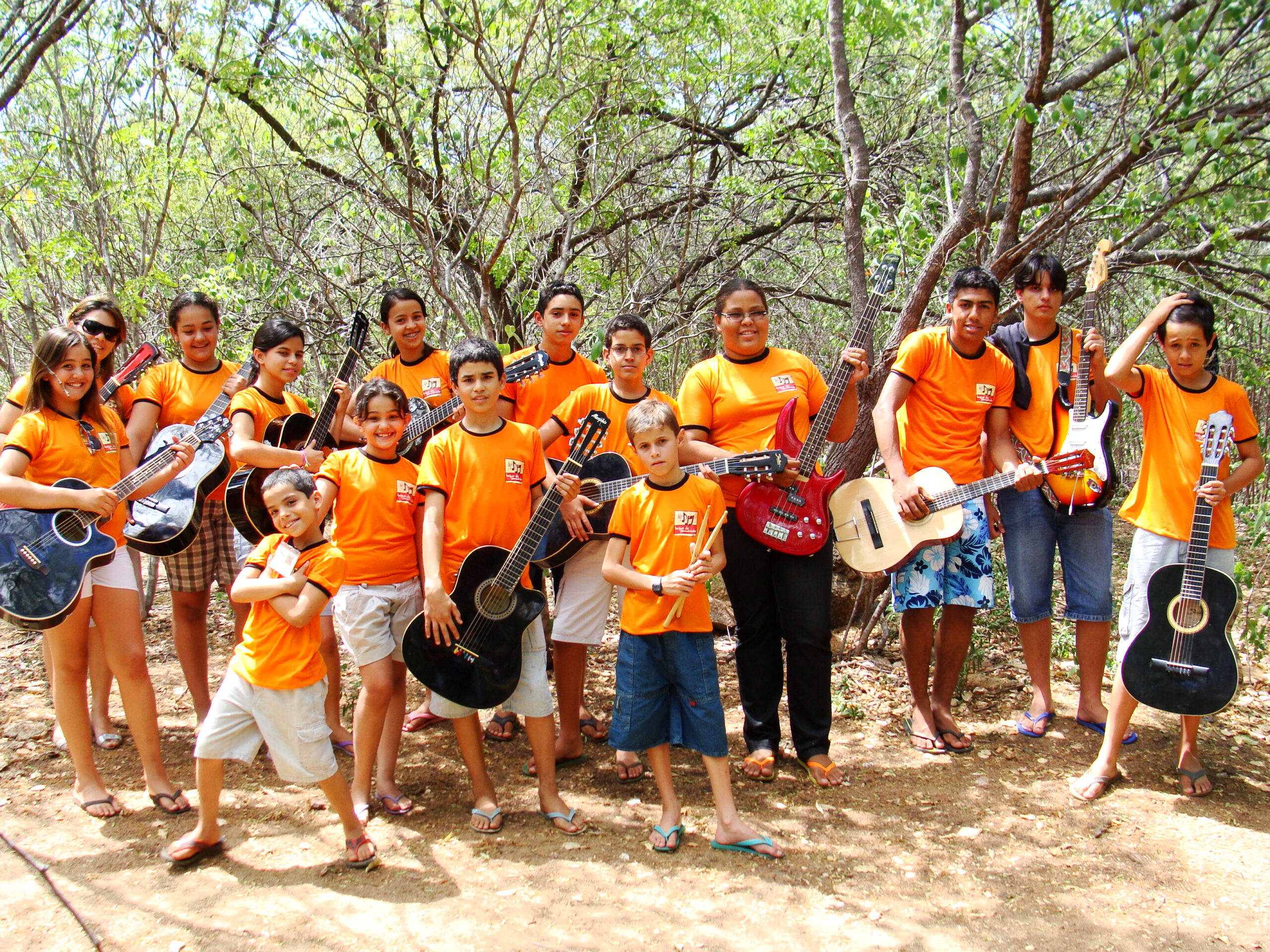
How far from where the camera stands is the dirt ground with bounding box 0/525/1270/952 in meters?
2.68

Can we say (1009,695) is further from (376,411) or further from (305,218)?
(305,218)

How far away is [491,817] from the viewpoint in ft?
10.9

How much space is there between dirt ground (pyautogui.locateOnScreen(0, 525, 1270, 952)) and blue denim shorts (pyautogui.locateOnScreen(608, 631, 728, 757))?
395mm

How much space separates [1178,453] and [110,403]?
4671 millimetres

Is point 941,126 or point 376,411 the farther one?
point 941,126

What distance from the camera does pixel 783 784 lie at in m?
3.71

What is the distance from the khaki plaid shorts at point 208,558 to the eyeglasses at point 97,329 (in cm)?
83

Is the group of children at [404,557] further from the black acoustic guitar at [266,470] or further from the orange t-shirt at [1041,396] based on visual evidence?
the orange t-shirt at [1041,396]

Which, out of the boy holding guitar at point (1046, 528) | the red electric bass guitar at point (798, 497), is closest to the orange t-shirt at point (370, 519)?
the red electric bass guitar at point (798, 497)

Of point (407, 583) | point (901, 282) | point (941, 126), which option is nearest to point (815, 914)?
point (407, 583)

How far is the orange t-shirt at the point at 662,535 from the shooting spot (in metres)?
3.21

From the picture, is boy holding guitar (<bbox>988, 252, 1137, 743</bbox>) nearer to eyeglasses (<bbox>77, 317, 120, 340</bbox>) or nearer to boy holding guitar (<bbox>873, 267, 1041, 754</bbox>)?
boy holding guitar (<bbox>873, 267, 1041, 754</bbox>)

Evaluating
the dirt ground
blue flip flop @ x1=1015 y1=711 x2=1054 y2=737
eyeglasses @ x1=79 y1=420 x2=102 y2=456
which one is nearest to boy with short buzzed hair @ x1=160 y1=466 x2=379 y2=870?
the dirt ground

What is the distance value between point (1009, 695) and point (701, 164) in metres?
5.02
